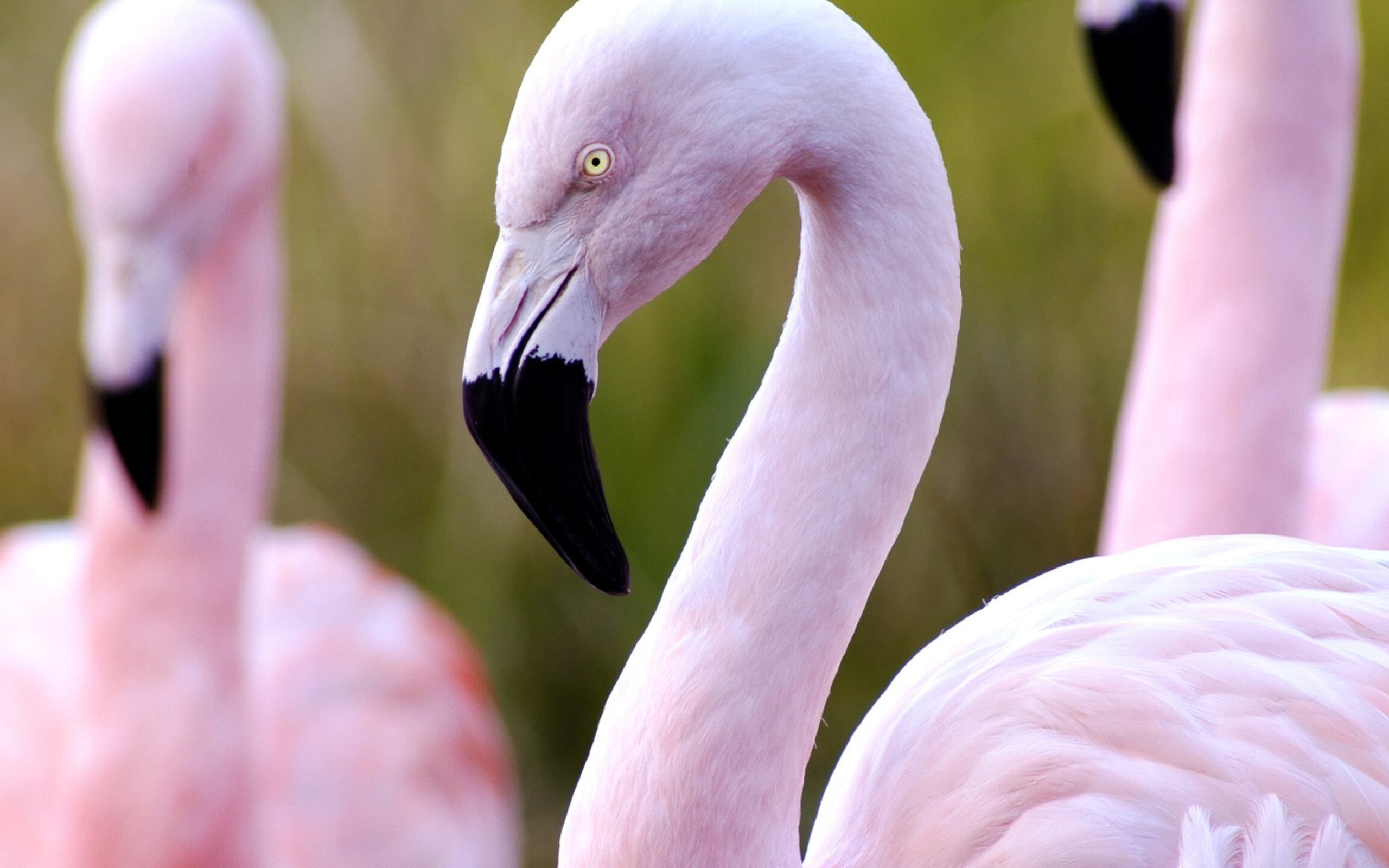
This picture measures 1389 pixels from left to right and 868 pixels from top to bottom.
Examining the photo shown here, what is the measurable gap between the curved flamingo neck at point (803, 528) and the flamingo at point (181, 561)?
5.15 ft

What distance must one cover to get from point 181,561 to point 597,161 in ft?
6.42

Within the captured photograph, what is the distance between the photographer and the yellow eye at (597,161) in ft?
4.29

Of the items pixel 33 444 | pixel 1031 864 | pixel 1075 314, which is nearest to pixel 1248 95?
pixel 1031 864

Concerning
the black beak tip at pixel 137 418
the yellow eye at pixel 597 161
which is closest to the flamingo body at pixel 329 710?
the black beak tip at pixel 137 418

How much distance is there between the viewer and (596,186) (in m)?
1.33

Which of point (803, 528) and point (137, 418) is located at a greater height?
point (803, 528)

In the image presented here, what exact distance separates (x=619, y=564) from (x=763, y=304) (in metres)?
3.09

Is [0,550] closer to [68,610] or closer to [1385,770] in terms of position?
[68,610]

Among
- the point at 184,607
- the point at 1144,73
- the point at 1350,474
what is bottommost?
the point at 184,607

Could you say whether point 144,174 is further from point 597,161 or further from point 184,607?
point 597,161

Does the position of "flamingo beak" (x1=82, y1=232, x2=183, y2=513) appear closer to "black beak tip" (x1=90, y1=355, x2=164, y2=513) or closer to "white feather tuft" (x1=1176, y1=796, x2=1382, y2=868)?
"black beak tip" (x1=90, y1=355, x2=164, y2=513)

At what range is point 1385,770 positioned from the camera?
1.36 metres

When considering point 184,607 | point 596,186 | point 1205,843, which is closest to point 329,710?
point 184,607

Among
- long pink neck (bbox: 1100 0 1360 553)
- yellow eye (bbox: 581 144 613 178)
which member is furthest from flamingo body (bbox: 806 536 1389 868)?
long pink neck (bbox: 1100 0 1360 553)
